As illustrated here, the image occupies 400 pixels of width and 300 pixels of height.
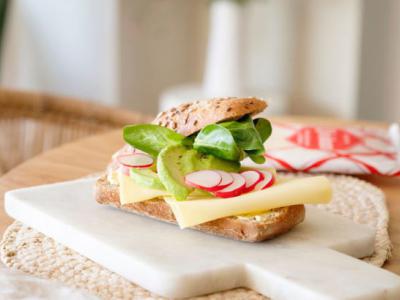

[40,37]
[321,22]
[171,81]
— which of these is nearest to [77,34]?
[40,37]

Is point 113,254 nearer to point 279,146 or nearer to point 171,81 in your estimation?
point 279,146

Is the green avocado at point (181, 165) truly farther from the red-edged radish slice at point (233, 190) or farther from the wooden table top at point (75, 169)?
the wooden table top at point (75, 169)

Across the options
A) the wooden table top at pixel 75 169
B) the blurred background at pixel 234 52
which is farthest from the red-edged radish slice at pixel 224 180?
the blurred background at pixel 234 52

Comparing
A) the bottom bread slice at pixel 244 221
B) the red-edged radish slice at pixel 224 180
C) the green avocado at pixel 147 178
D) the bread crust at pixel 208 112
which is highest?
the bread crust at pixel 208 112

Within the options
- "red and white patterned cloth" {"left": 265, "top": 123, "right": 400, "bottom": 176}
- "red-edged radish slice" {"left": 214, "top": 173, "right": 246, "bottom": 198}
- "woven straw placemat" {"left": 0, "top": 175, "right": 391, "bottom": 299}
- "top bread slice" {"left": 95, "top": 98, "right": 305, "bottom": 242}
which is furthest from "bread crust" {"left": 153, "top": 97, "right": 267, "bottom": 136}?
"red and white patterned cloth" {"left": 265, "top": 123, "right": 400, "bottom": 176}

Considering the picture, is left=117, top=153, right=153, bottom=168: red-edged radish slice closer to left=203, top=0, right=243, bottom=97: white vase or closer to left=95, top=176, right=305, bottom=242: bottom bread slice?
left=95, top=176, right=305, bottom=242: bottom bread slice

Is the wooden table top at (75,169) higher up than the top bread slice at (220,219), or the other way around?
the top bread slice at (220,219)

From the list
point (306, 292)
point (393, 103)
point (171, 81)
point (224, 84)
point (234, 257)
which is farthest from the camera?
point (171, 81)

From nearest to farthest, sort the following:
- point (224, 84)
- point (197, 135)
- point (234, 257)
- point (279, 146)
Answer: point (234, 257)
point (197, 135)
point (279, 146)
point (224, 84)
